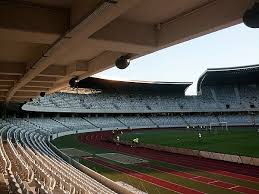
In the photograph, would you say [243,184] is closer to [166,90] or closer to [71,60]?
[71,60]

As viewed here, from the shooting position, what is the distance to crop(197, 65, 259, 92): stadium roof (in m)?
68.5

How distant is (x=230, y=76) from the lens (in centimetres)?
7325

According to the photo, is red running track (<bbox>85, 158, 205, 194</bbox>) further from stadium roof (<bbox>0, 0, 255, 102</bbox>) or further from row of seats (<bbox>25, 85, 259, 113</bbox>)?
row of seats (<bbox>25, 85, 259, 113</bbox>)

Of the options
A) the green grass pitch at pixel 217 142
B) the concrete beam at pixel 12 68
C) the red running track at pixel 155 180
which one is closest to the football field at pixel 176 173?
the red running track at pixel 155 180

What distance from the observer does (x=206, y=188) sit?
15484mm

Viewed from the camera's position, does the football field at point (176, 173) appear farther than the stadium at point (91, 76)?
Yes

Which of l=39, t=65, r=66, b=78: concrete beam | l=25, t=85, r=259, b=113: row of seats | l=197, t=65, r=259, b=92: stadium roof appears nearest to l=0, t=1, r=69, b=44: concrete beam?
l=39, t=65, r=66, b=78: concrete beam

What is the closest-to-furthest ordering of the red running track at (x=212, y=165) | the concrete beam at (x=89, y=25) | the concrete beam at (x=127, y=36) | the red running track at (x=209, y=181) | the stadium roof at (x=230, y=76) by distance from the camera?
1. the concrete beam at (x=89, y=25)
2. the concrete beam at (x=127, y=36)
3. the red running track at (x=209, y=181)
4. the red running track at (x=212, y=165)
5. the stadium roof at (x=230, y=76)

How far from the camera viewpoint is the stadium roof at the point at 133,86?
209 ft

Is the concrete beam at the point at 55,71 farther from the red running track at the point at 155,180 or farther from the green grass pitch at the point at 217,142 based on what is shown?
the green grass pitch at the point at 217,142

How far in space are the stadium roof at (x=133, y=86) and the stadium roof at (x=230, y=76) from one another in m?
4.45

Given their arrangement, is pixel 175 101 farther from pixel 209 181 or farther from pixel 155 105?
pixel 209 181

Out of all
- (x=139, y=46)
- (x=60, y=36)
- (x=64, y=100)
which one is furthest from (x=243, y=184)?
(x=64, y=100)

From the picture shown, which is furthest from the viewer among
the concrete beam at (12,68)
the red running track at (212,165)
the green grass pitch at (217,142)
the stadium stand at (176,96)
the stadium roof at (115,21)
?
the stadium stand at (176,96)
